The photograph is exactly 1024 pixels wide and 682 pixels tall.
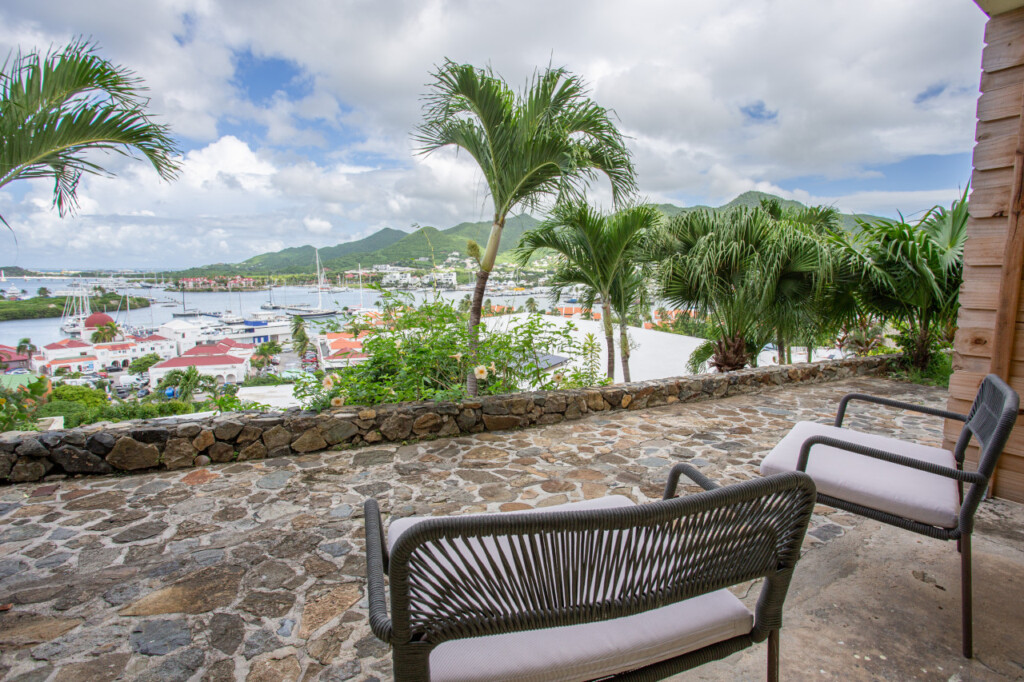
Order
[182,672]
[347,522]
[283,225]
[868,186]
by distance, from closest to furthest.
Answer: [182,672]
[347,522]
[868,186]
[283,225]

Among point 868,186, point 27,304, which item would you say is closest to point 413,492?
point 27,304

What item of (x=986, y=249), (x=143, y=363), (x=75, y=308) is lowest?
(x=143, y=363)

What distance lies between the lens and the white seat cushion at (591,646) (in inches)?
30.7

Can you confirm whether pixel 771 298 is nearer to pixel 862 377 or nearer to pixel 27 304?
pixel 862 377

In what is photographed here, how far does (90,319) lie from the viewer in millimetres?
5199

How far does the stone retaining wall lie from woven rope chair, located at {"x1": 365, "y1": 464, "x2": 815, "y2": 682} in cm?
235

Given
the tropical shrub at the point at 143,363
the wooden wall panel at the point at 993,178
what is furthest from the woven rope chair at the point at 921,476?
the tropical shrub at the point at 143,363

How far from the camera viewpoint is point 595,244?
6285 millimetres

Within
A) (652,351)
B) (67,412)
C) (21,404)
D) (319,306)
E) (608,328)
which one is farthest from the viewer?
(652,351)

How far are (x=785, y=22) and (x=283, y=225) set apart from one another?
984 centimetres

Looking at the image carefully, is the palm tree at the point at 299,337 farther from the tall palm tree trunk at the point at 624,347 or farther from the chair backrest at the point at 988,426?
the tall palm tree trunk at the point at 624,347

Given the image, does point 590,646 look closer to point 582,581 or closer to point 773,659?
point 582,581

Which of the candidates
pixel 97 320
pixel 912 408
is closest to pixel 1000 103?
pixel 912 408

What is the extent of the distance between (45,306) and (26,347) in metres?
0.43
